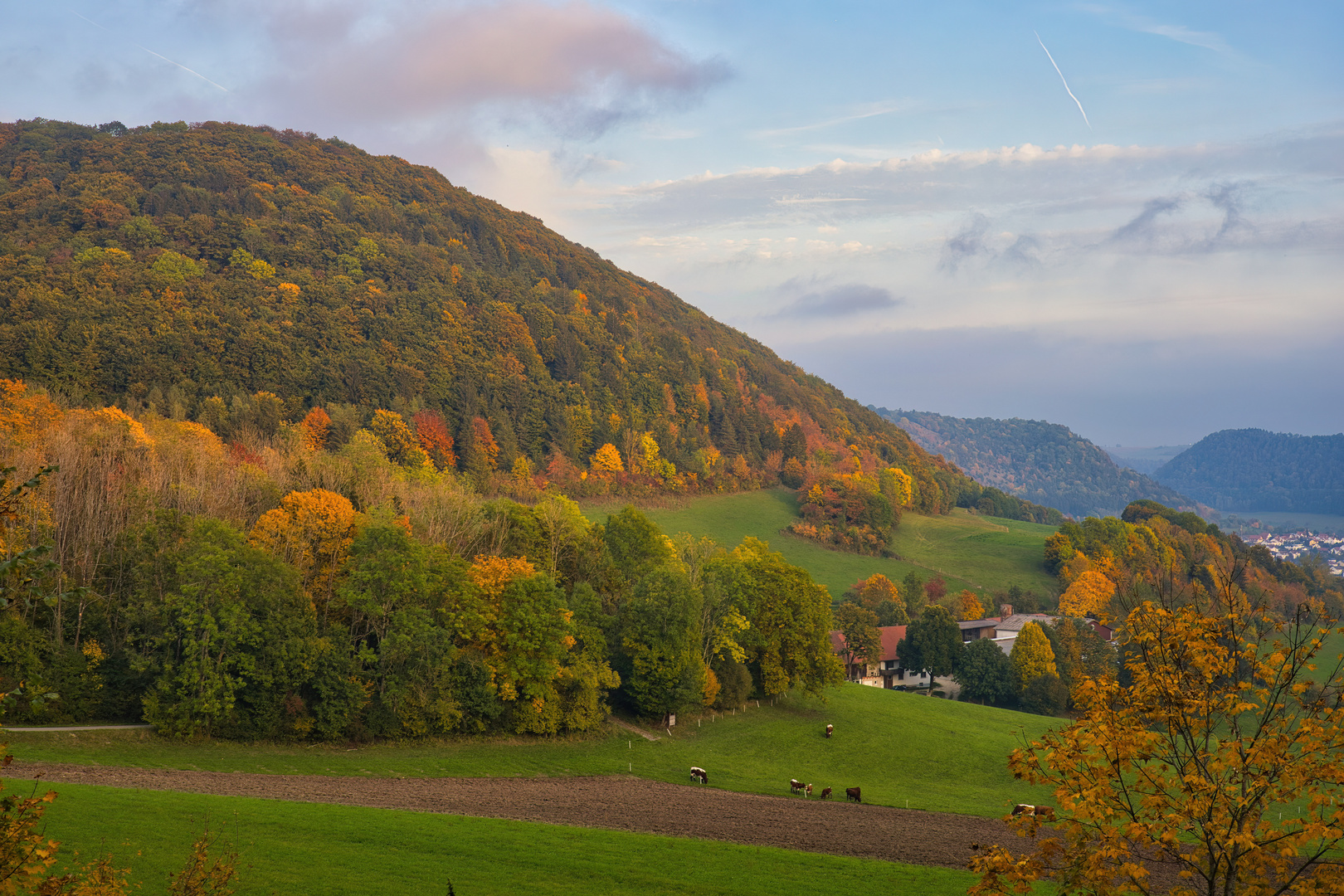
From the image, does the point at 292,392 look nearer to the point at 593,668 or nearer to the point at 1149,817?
the point at 593,668

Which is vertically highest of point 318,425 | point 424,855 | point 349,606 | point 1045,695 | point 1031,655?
point 318,425

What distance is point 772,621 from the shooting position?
58219 mm

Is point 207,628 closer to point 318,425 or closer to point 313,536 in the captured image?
point 313,536

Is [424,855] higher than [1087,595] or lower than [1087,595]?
lower

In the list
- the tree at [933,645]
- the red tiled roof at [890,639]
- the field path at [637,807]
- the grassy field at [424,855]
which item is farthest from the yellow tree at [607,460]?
the grassy field at [424,855]

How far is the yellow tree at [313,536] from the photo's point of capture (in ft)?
145

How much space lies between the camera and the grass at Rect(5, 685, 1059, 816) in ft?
113

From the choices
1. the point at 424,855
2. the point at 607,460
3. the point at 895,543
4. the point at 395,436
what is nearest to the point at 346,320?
the point at 395,436

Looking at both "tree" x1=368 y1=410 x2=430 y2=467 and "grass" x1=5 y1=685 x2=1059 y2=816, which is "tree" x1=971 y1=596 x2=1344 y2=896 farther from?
"tree" x1=368 y1=410 x2=430 y2=467

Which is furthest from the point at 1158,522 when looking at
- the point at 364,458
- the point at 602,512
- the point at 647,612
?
the point at 364,458

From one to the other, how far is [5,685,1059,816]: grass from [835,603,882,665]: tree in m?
14.8

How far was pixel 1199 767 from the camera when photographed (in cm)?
1053

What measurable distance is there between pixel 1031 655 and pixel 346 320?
343 feet

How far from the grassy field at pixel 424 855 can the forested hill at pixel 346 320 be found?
7525 centimetres
